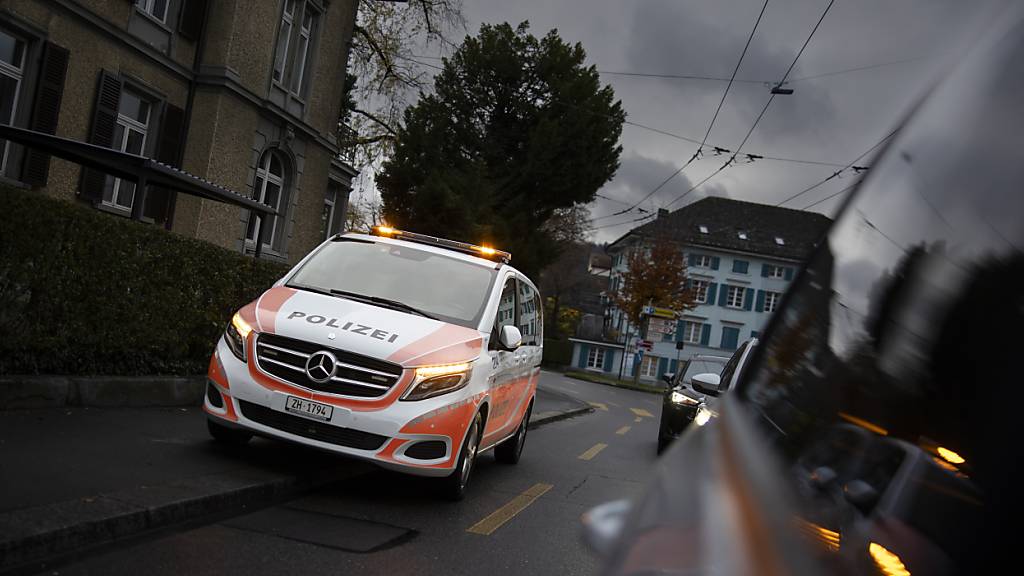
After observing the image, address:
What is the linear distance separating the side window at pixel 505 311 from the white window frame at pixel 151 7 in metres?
11.4

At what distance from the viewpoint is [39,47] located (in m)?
15.0

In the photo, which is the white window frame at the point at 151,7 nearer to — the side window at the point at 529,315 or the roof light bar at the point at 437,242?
the roof light bar at the point at 437,242

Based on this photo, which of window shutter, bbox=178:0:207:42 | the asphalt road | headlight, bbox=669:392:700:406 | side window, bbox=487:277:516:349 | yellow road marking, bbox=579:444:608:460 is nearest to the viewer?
the asphalt road

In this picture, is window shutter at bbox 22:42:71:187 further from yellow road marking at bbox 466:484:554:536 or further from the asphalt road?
yellow road marking at bbox 466:484:554:536

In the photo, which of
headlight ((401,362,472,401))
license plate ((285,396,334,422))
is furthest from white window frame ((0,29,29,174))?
headlight ((401,362,472,401))

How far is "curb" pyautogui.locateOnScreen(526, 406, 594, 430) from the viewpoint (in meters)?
16.1

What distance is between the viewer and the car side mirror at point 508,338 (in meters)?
8.06

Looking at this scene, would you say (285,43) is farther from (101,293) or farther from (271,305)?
(271,305)

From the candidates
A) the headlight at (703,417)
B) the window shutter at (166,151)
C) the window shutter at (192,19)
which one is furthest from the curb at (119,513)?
the window shutter at (192,19)

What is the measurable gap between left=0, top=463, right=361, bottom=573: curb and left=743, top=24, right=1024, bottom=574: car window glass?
4.05 m

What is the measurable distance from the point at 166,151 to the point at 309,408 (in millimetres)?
13277

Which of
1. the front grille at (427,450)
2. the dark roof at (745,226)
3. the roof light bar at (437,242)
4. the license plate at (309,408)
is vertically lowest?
the front grille at (427,450)

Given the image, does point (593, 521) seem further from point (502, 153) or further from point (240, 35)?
point (502, 153)

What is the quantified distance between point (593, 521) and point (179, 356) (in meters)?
9.19
